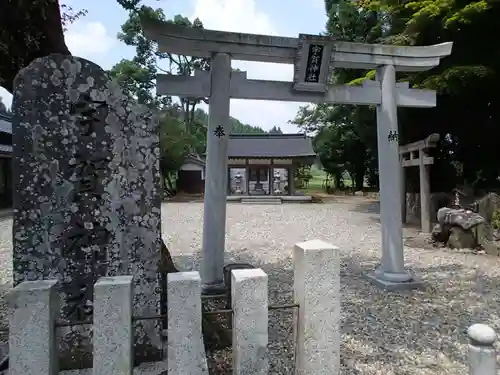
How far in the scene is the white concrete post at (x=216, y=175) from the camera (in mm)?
4652

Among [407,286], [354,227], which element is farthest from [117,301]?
[354,227]

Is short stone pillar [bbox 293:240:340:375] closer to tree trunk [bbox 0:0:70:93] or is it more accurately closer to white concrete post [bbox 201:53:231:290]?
white concrete post [bbox 201:53:231:290]

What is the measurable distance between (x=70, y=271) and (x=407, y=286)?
13.7 ft


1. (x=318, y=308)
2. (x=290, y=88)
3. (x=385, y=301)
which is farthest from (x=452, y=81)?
(x=318, y=308)

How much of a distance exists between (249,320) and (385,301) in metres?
3.08

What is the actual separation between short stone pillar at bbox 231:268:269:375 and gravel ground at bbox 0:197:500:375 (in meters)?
0.87

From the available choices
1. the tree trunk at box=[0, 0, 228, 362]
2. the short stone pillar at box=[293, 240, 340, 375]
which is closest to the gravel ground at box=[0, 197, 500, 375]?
the short stone pillar at box=[293, 240, 340, 375]

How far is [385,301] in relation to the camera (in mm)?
4535

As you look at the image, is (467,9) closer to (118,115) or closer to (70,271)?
(118,115)

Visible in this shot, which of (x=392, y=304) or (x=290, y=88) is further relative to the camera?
(x=290, y=88)

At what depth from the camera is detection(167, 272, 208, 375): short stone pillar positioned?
1.93 metres

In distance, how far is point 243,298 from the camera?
6.55 ft

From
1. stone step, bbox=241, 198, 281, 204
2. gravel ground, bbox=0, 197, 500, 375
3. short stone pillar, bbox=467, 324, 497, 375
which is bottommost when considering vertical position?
gravel ground, bbox=0, 197, 500, 375

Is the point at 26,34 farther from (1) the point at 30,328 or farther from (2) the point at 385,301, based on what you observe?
(2) the point at 385,301
